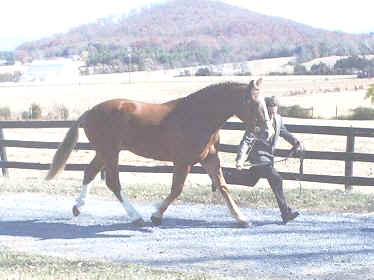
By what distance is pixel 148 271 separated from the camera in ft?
19.0

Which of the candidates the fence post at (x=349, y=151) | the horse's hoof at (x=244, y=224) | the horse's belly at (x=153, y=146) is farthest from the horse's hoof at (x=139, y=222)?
the fence post at (x=349, y=151)

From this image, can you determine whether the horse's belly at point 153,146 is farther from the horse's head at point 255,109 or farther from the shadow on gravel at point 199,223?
the horse's head at point 255,109

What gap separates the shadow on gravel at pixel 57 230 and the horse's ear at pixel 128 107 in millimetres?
1371

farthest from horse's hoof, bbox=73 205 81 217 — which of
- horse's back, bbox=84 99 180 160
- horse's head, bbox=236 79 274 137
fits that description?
horse's head, bbox=236 79 274 137

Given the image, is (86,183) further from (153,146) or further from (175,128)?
(175,128)

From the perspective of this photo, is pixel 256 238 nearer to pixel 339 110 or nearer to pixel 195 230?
pixel 195 230

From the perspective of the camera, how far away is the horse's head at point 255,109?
7.41 metres

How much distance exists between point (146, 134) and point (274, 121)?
4.96ft

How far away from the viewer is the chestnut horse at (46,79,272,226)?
7641 mm

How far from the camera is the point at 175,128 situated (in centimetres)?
777

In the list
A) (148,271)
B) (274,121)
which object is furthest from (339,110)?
(148,271)

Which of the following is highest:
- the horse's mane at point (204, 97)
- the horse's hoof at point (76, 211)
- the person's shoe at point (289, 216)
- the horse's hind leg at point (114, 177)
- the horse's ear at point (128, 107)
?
the horse's mane at point (204, 97)

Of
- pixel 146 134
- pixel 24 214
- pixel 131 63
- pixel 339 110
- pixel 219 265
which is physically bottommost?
pixel 131 63

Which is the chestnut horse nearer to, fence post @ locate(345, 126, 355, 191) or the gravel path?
the gravel path
